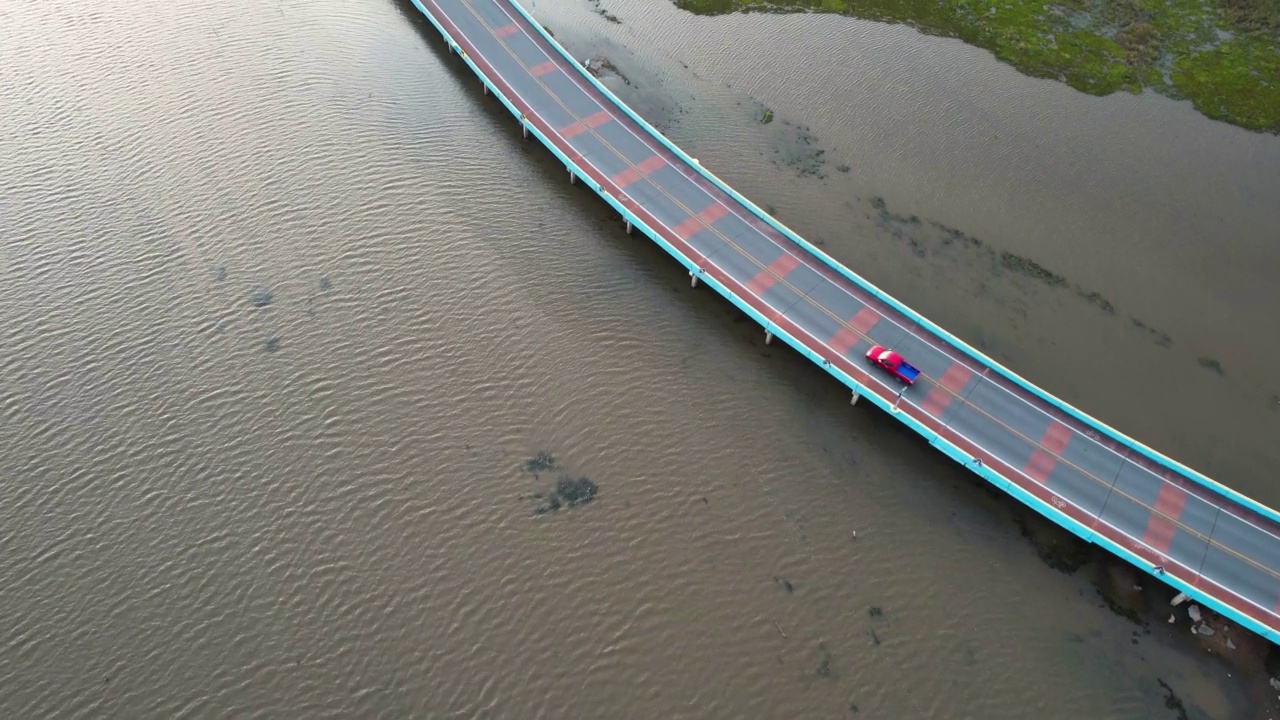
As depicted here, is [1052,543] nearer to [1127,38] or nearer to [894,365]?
[894,365]

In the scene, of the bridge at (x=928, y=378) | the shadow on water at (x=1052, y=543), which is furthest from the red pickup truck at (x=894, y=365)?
the shadow on water at (x=1052, y=543)

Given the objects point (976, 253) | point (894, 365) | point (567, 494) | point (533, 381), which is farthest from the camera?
point (976, 253)

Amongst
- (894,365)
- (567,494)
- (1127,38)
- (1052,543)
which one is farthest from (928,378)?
(1127,38)

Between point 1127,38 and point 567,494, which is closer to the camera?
point 567,494

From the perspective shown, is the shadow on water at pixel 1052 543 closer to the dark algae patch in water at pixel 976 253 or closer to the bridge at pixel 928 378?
the dark algae patch in water at pixel 976 253

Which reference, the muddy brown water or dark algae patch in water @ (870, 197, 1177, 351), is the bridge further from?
dark algae patch in water @ (870, 197, 1177, 351)

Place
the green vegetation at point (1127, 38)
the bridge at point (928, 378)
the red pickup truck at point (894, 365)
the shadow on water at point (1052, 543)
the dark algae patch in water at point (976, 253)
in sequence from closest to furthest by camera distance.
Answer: the shadow on water at point (1052, 543)
the bridge at point (928, 378)
the red pickup truck at point (894, 365)
the dark algae patch in water at point (976, 253)
the green vegetation at point (1127, 38)
